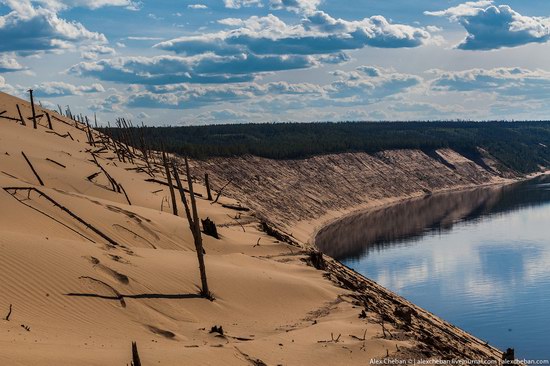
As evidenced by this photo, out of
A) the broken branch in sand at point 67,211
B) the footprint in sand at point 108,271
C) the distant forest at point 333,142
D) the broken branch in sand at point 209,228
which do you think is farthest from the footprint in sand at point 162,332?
the distant forest at point 333,142

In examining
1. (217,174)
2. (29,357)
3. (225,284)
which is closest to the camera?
(29,357)

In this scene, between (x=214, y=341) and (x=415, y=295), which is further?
(x=415, y=295)

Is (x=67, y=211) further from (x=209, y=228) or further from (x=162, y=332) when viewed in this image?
(x=162, y=332)

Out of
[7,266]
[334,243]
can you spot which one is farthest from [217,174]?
[7,266]

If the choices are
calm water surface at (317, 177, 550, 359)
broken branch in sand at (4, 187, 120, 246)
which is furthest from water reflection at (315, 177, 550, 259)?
broken branch in sand at (4, 187, 120, 246)

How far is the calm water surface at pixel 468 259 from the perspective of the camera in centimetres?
3088

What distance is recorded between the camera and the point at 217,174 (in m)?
73.1

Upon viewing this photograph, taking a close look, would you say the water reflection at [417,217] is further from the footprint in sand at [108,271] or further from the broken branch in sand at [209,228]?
the footprint in sand at [108,271]

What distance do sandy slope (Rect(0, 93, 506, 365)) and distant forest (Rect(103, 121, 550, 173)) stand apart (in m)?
45.2

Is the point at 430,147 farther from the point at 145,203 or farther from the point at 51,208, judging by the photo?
the point at 51,208

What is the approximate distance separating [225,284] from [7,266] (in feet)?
23.8

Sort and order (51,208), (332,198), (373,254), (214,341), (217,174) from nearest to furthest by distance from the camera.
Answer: (214,341)
(51,208)
(373,254)
(217,174)
(332,198)

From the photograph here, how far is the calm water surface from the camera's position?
30.9 m

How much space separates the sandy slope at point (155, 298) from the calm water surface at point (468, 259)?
5773 millimetres
